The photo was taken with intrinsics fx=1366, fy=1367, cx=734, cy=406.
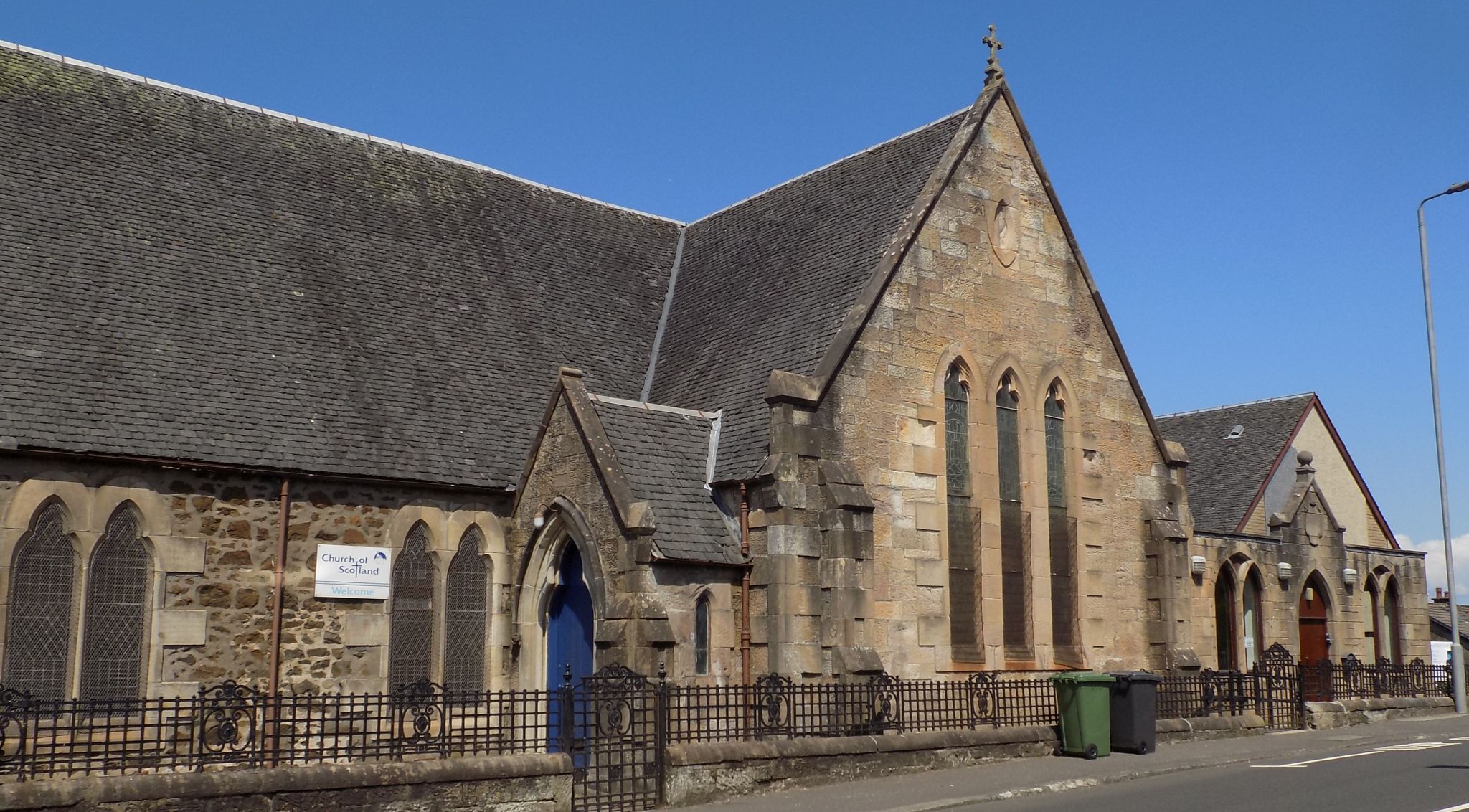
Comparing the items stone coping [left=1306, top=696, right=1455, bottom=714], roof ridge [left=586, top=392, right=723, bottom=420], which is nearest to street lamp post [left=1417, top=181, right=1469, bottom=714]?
stone coping [left=1306, top=696, right=1455, bottom=714]

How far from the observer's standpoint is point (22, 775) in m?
11.0

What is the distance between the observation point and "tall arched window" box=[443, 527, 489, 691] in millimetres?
18453

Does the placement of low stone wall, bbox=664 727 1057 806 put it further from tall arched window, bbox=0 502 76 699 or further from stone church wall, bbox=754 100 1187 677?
tall arched window, bbox=0 502 76 699

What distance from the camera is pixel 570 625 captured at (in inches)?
714

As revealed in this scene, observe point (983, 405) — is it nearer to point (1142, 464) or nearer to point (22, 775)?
point (1142, 464)

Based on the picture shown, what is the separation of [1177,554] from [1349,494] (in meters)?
19.5

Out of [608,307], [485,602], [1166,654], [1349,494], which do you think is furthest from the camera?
[1349,494]

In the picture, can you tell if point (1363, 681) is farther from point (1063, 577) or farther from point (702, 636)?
point (702, 636)

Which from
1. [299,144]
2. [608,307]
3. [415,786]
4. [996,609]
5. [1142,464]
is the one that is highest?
[299,144]

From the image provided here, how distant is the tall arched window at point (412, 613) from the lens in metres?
18.0

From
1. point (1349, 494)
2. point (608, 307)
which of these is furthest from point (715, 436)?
point (1349, 494)

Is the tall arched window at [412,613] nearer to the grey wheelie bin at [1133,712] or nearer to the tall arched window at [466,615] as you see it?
the tall arched window at [466,615]

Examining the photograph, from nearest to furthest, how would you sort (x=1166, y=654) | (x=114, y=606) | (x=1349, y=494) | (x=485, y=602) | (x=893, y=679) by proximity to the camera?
1. (x=114, y=606)
2. (x=893, y=679)
3. (x=485, y=602)
4. (x=1166, y=654)
5. (x=1349, y=494)

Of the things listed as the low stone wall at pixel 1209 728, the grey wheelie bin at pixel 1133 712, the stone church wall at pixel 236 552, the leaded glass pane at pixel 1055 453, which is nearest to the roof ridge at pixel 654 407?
the stone church wall at pixel 236 552
